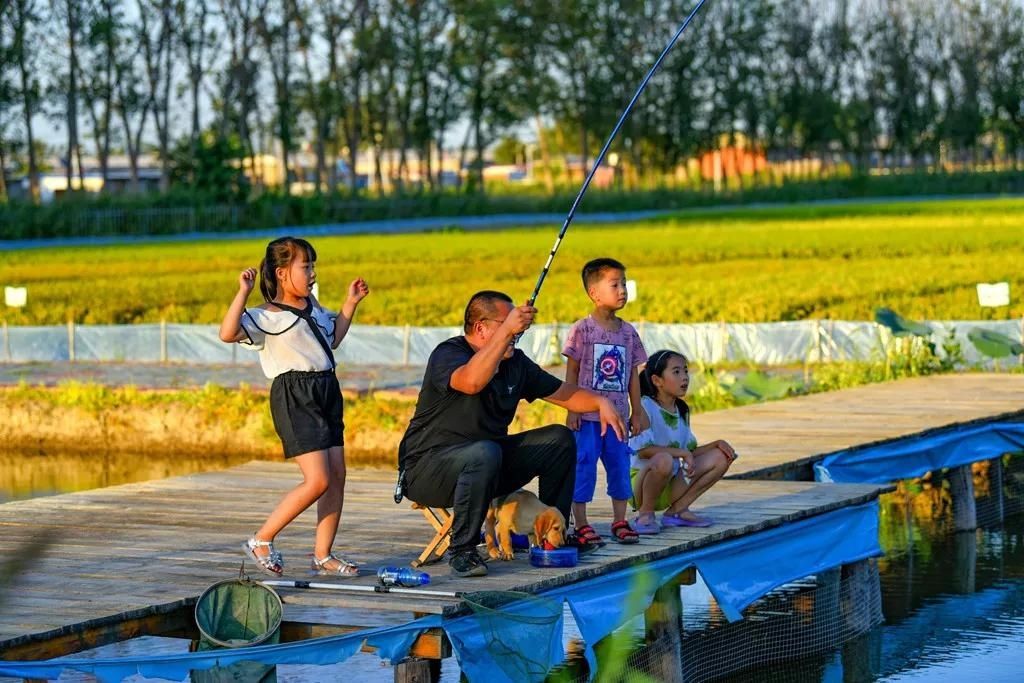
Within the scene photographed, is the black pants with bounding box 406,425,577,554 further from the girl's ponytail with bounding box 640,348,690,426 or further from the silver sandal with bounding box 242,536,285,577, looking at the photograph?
the girl's ponytail with bounding box 640,348,690,426

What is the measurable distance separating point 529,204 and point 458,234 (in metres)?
17.6

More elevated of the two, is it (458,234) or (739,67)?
(739,67)

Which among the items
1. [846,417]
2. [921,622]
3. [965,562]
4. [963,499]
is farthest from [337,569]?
[846,417]

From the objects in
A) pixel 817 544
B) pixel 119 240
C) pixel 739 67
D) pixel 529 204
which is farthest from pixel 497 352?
pixel 739 67

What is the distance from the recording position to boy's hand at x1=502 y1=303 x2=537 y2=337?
7.03 metres

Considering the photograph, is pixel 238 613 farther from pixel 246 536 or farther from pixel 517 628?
pixel 246 536

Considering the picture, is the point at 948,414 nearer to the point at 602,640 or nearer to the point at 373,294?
the point at 602,640

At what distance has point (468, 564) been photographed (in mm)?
7309

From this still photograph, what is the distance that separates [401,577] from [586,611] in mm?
838

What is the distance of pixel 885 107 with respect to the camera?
110 metres

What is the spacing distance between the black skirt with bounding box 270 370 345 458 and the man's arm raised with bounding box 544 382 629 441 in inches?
36.0

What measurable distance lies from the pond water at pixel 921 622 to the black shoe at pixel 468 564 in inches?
60.9

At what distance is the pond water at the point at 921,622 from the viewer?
9.11m

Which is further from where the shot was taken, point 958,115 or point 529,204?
point 958,115
